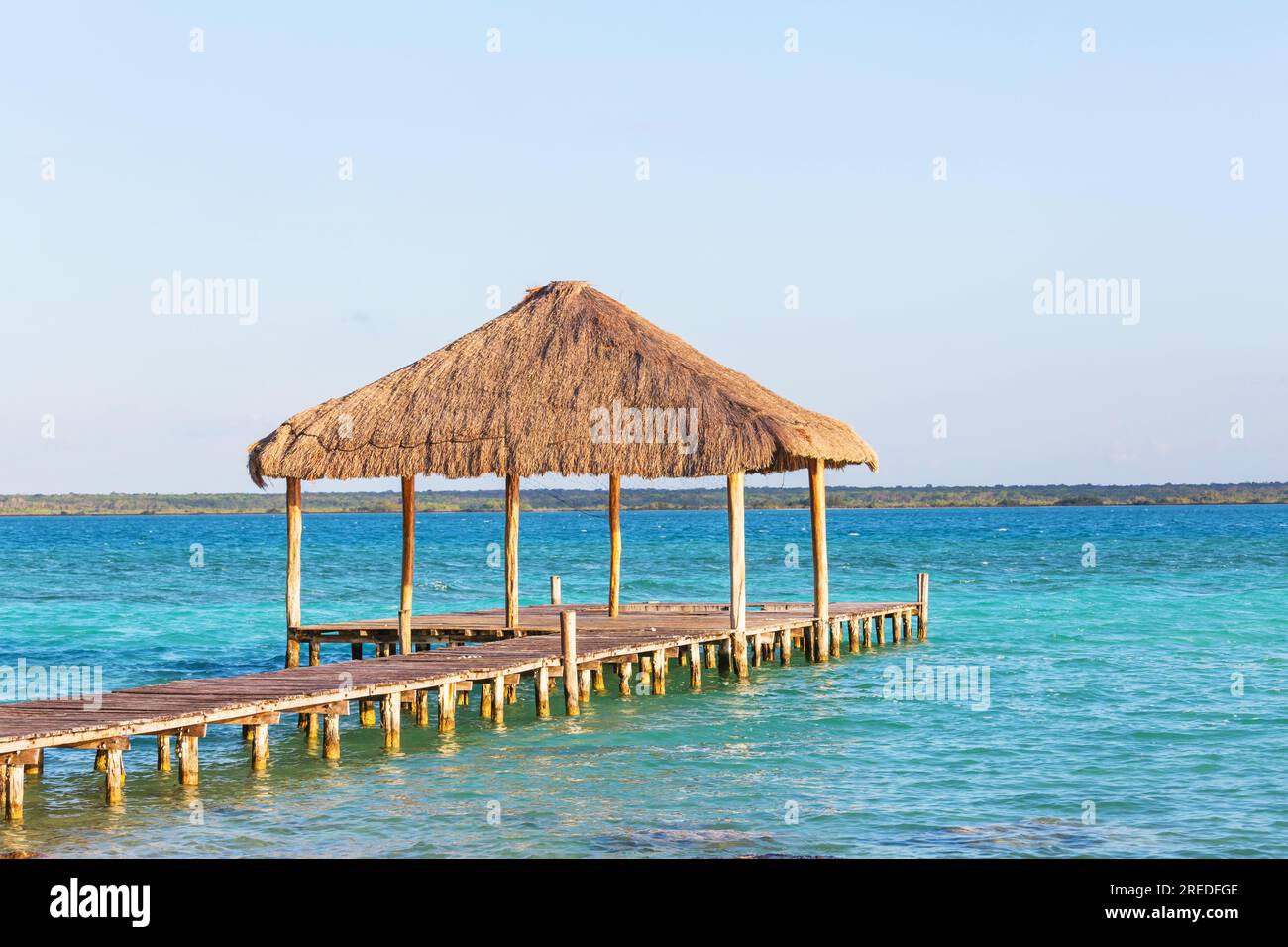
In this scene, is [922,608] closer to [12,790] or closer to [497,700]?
[497,700]

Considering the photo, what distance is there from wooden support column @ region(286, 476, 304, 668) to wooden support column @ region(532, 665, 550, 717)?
176 inches

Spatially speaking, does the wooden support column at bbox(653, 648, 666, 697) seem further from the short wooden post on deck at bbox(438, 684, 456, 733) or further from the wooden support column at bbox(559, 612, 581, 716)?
the short wooden post on deck at bbox(438, 684, 456, 733)

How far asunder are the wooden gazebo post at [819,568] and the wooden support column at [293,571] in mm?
7300

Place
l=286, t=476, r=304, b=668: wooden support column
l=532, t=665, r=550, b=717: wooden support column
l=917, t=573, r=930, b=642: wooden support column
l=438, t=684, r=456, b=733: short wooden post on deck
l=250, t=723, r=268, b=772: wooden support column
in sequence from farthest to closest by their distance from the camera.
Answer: l=917, t=573, r=930, b=642: wooden support column, l=286, t=476, r=304, b=668: wooden support column, l=532, t=665, r=550, b=717: wooden support column, l=438, t=684, r=456, b=733: short wooden post on deck, l=250, t=723, r=268, b=772: wooden support column

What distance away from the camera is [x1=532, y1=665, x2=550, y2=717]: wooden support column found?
1719cm

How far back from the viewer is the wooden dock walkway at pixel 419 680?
40.9 ft

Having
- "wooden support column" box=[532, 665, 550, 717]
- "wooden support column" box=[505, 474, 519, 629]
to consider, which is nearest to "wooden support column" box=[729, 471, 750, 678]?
"wooden support column" box=[505, 474, 519, 629]

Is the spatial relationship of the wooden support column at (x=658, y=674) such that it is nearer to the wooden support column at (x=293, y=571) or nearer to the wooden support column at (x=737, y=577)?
the wooden support column at (x=737, y=577)

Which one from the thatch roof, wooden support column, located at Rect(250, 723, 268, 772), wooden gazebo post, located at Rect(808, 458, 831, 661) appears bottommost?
wooden support column, located at Rect(250, 723, 268, 772)

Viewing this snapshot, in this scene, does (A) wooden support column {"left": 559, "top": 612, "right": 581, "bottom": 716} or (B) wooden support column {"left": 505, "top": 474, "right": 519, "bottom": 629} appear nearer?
(A) wooden support column {"left": 559, "top": 612, "right": 581, "bottom": 716}

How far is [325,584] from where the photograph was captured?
50781mm
